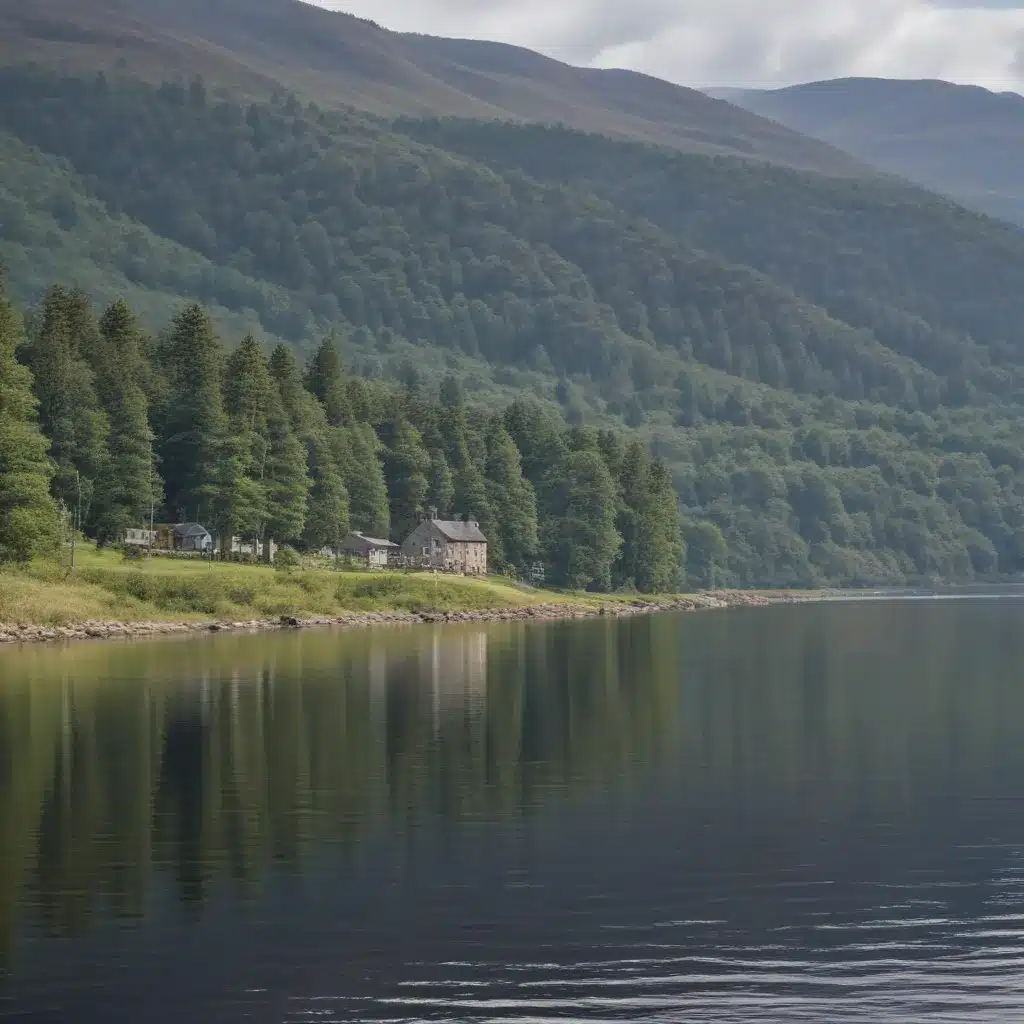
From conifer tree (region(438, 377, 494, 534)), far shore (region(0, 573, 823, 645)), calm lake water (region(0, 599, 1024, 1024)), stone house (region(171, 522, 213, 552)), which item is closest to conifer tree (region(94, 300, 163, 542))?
stone house (region(171, 522, 213, 552))

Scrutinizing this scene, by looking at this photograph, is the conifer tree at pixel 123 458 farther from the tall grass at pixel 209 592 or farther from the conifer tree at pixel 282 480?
the conifer tree at pixel 282 480

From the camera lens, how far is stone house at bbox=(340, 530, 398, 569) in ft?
568

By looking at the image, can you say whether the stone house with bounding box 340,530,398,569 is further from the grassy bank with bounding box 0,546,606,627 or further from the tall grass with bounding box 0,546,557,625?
the tall grass with bounding box 0,546,557,625

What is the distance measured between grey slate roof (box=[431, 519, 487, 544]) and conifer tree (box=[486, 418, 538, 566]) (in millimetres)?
4872

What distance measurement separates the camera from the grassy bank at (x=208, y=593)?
111000 millimetres

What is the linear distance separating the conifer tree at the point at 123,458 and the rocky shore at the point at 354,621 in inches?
654

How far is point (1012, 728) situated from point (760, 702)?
12499mm

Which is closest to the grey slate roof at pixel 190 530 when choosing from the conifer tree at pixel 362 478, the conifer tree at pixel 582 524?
the conifer tree at pixel 362 478

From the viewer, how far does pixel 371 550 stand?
174 m

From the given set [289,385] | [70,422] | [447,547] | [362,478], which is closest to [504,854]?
[70,422]

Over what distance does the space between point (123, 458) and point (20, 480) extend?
26.3 m

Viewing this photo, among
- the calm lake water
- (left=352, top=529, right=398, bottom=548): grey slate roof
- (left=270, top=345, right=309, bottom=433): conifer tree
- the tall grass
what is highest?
(left=270, top=345, right=309, bottom=433): conifer tree

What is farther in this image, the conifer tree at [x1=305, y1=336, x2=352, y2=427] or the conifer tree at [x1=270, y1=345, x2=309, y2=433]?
the conifer tree at [x1=305, y1=336, x2=352, y2=427]

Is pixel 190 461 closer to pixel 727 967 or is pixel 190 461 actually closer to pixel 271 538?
pixel 271 538
